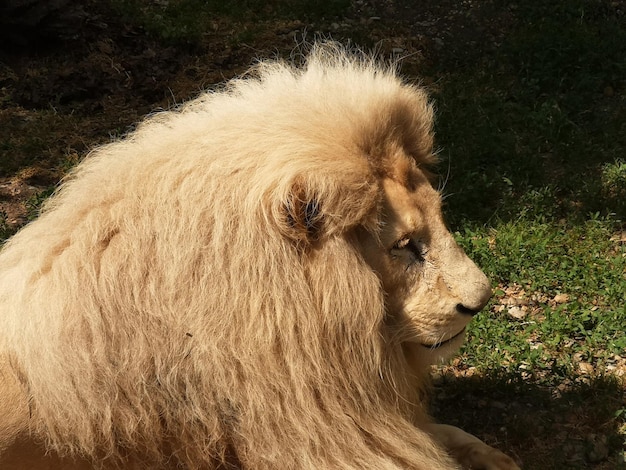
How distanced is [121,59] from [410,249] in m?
4.75

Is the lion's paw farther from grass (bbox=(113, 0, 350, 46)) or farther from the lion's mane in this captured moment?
grass (bbox=(113, 0, 350, 46))

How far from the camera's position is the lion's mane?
97.6 inches

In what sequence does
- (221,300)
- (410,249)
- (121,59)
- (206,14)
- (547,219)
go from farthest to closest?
(206,14)
(121,59)
(547,219)
(410,249)
(221,300)

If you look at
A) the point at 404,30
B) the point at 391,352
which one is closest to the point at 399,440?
the point at 391,352

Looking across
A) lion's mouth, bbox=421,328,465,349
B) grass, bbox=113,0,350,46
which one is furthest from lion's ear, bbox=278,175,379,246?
grass, bbox=113,0,350,46

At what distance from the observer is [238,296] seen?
8.15 ft

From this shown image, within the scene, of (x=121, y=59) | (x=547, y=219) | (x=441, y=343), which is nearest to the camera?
(x=441, y=343)

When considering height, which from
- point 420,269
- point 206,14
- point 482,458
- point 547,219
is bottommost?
point 547,219

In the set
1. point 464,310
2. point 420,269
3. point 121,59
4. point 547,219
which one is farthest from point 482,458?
point 121,59

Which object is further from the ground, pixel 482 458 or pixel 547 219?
pixel 482 458

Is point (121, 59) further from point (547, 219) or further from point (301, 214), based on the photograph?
point (301, 214)

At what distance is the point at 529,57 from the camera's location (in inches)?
249

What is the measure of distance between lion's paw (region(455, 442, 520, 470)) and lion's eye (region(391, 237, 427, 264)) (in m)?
1.03

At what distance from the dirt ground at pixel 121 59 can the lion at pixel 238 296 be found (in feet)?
9.20
